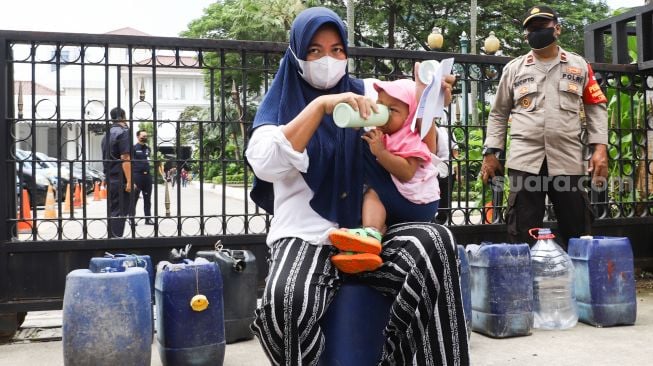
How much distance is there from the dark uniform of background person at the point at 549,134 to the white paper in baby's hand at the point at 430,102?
195 cm

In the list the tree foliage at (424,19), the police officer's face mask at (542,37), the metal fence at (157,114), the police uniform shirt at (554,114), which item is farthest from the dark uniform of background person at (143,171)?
the tree foliage at (424,19)

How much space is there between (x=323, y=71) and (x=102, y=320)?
156 centimetres

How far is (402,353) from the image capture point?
1.97 metres

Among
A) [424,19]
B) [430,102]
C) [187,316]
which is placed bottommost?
[187,316]

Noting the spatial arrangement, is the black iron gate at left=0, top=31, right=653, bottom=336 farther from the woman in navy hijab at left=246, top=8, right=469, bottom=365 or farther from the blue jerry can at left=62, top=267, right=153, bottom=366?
the woman in navy hijab at left=246, top=8, right=469, bottom=365

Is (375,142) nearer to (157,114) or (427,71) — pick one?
(427,71)

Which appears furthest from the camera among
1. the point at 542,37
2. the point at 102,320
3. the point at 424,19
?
the point at 424,19

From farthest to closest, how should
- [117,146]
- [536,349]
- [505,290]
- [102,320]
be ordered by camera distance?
1. [117,146]
2. [505,290]
3. [536,349]
4. [102,320]

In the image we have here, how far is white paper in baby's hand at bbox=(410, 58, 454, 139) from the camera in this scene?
77.9 inches

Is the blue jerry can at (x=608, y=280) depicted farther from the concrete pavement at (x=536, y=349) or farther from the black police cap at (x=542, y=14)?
the black police cap at (x=542, y=14)

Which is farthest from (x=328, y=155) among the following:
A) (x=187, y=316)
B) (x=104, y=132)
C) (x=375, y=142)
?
(x=104, y=132)

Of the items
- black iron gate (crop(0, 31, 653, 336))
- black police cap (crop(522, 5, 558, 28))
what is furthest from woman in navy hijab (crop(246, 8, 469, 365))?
black police cap (crop(522, 5, 558, 28))

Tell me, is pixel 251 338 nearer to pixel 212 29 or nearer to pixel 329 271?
pixel 329 271

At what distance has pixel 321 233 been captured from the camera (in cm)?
210
